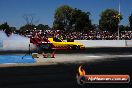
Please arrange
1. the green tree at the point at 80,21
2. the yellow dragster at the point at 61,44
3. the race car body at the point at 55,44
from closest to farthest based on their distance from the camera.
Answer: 1. the race car body at the point at 55,44
2. the yellow dragster at the point at 61,44
3. the green tree at the point at 80,21

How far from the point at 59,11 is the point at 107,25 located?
12123 millimetres

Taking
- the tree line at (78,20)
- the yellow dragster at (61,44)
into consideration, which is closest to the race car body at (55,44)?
the yellow dragster at (61,44)

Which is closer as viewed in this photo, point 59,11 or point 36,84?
point 36,84

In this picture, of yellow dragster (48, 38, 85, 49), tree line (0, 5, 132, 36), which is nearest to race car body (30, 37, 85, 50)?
yellow dragster (48, 38, 85, 49)

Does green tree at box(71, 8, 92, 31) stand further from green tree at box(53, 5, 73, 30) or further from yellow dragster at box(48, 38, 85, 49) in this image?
yellow dragster at box(48, 38, 85, 49)

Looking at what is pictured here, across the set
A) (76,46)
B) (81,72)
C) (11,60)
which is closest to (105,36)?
(76,46)

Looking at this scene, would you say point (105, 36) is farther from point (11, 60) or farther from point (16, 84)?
point (16, 84)

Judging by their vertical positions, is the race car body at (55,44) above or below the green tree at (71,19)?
below

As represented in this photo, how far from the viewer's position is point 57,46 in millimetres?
33938

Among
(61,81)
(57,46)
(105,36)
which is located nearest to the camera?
(61,81)

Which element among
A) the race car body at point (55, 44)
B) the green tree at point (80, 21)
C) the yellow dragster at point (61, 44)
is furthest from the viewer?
the green tree at point (80, 21)

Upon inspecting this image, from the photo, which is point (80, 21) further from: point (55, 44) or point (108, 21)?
point (55, 44)

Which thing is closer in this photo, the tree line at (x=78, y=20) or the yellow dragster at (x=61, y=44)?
the yellow dragster at (x=61, y=44)

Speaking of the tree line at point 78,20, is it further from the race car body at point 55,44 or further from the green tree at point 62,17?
the race car body at point 55,44
